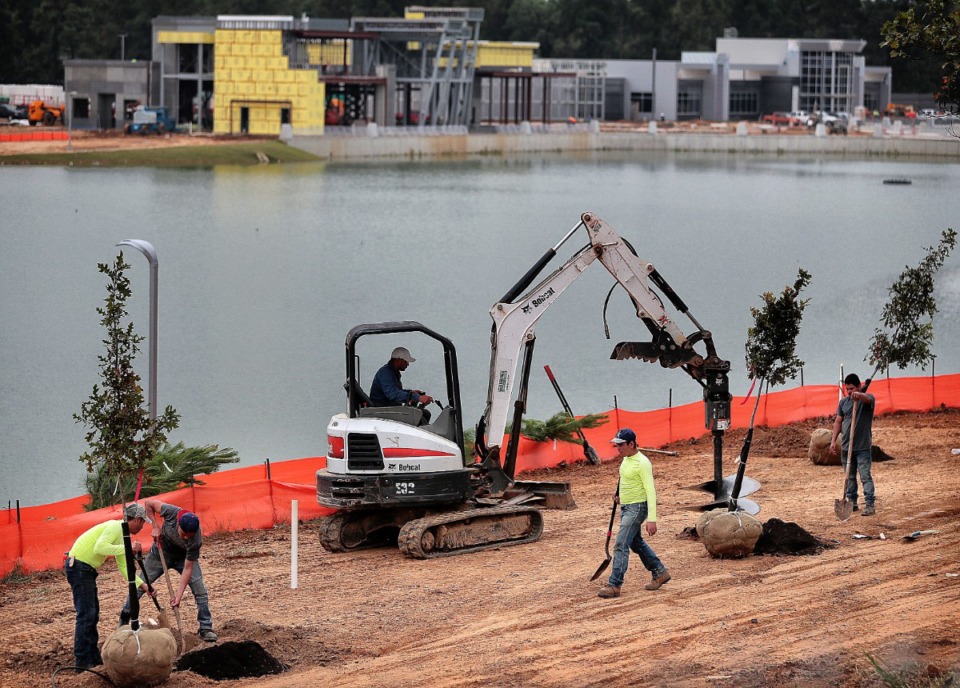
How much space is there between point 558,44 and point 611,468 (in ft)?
475

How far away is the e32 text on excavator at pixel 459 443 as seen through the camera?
16.5m

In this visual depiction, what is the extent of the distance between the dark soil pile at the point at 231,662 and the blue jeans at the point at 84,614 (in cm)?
84

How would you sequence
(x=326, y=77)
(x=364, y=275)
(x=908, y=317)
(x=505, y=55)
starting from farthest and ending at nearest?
(x=505, y=55)
(x=326, y=77)
(x=364, y=275)
(x=908, y=317)

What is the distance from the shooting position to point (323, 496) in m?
16.6

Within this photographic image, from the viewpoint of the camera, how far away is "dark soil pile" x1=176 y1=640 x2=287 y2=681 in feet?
42.8

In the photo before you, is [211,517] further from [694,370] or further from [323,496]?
[694,370]

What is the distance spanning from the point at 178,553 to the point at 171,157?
86.1m

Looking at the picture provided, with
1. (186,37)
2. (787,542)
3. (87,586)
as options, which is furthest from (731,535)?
(186,37)

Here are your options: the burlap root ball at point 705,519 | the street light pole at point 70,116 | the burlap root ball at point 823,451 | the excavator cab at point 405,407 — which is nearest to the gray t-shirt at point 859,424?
the burlap root ball at point 705,519

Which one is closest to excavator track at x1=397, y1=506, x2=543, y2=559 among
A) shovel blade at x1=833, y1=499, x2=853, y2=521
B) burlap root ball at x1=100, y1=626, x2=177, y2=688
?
shovel blade at x1=833, y1=499, x2=853, y2=521

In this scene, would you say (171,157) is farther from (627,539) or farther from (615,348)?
(627,539)

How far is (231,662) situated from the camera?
13148mm

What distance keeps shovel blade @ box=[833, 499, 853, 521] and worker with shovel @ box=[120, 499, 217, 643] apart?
26.2 ft

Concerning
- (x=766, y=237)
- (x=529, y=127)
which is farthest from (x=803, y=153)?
(x=766, y=237)
